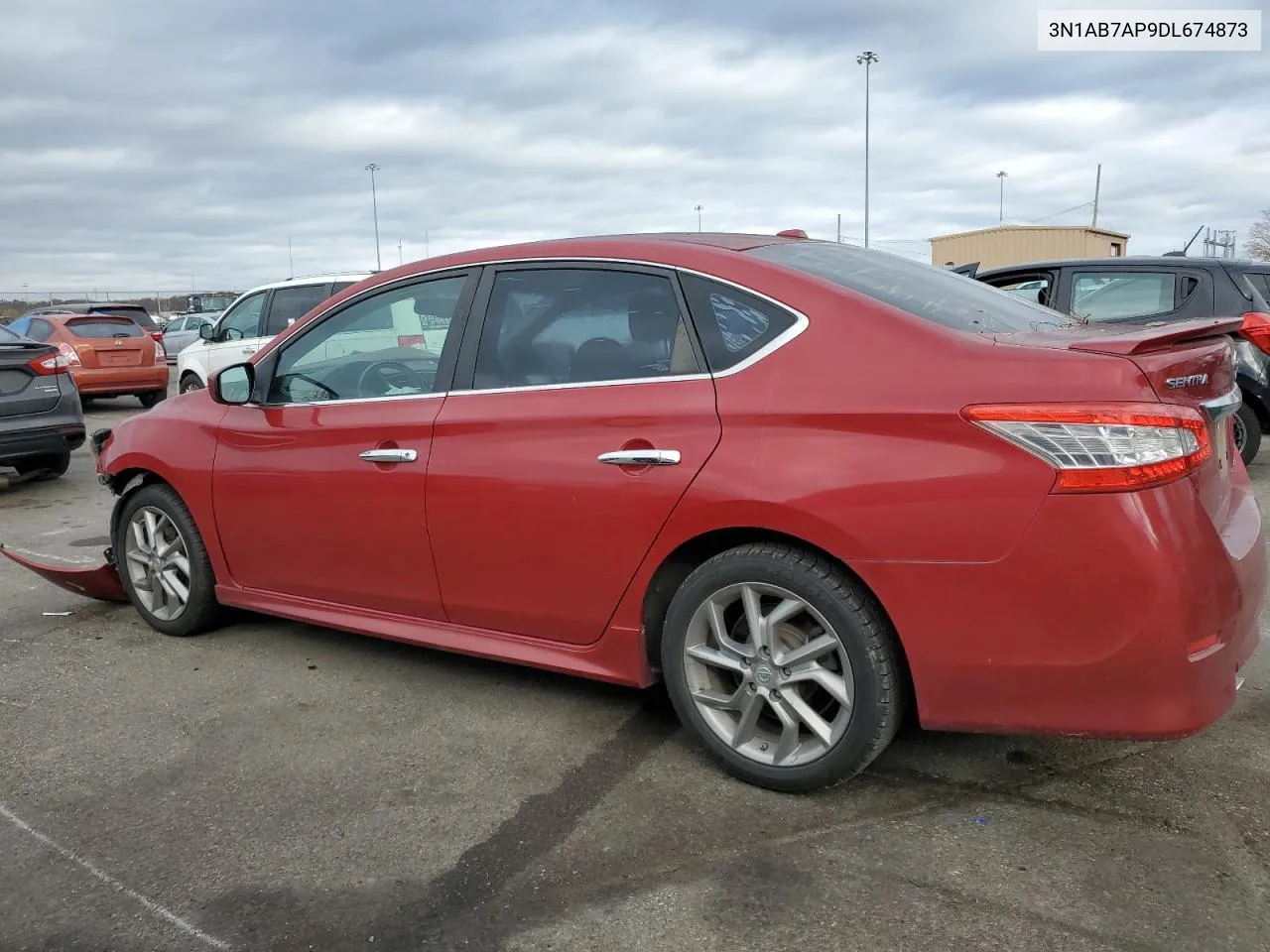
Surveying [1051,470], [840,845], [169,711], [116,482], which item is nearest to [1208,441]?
[1051,470]

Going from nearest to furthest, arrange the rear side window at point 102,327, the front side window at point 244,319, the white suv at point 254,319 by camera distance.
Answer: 1. the white suv at point 254,319
2. the front side window at point 244,319
3. the rear side window at point 102,327

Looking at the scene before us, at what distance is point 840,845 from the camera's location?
9.00 feet

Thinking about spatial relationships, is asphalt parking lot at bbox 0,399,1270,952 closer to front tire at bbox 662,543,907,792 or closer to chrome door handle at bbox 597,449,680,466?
front tire at bbox 662,543,907,792

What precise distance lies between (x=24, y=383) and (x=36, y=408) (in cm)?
21

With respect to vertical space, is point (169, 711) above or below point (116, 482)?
below

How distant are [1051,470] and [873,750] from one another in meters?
0.90

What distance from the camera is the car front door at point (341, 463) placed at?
370 cm

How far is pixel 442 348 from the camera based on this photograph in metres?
3.72

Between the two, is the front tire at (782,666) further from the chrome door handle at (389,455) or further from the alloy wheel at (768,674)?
the chrome door handle at (389,455)

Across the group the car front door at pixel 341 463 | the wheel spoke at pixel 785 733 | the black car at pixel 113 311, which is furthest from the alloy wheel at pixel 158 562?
the black car at pixel 113 311

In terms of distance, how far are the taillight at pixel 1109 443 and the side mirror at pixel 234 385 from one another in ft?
9.84

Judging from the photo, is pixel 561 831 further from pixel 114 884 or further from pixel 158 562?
pixel 158 562

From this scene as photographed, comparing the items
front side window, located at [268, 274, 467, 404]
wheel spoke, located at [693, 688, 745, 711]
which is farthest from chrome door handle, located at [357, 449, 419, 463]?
wheel spoke, located at [693, 688, 745, 711]

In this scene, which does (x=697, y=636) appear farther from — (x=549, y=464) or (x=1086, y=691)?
(x=1086, y=691)
